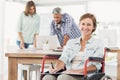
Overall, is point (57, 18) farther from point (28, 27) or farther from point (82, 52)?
point (82, 52)

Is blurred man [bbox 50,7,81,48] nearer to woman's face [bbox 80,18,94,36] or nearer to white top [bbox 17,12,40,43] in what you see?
white top [bbox 17,12,40,43]

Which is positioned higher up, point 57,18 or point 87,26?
point 57,18

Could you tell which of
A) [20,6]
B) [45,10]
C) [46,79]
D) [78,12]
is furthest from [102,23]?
[46,79]

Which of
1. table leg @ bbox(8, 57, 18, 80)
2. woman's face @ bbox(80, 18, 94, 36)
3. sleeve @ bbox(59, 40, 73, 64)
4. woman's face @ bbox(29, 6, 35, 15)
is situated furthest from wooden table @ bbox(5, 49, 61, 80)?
woman's face @ bbox(29, 6, 35, 15)

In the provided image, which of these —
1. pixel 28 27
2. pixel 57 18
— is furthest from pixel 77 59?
pixel 28 27

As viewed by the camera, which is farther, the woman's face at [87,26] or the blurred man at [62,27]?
the blurred man at [62,27]

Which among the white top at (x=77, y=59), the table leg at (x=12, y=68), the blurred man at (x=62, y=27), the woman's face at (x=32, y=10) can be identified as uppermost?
the woman's face at (x=32, y=10)

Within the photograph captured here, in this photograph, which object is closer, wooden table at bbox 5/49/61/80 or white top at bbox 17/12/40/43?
wooden table at bbox 5/49/61/80

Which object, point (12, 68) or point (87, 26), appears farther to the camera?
Result: point (12, 68)

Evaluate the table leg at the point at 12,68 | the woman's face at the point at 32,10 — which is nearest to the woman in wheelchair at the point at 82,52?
the table leg at the point at 12,68

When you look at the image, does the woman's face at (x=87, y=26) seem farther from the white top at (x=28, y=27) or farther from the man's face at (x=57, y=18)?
the white top at (x=28, y=27)

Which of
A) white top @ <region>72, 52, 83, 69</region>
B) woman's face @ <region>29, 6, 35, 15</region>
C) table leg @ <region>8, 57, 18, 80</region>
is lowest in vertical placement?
table leg @ <region>8, 57, 18, 80</region>

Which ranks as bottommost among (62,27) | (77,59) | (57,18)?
(77,59)

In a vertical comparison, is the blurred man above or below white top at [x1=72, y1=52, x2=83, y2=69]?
above
